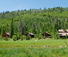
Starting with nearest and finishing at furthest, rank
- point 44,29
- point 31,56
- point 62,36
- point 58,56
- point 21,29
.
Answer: point 31,56 < point 58,56 < point 62,36 < point 21,29 < point 44,29

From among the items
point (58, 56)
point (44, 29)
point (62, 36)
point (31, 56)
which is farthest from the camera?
point (44, 29)

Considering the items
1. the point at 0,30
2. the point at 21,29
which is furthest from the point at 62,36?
the point at 0,30

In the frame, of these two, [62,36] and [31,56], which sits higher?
[31,56]

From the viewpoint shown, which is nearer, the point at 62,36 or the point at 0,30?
the point at 62,36

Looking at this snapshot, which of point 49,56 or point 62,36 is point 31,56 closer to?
point 49,56

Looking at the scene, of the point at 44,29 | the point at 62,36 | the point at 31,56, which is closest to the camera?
the point at 31,56

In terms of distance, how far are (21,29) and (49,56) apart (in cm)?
7684

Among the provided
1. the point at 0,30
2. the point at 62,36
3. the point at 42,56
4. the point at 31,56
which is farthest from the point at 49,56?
the point at 0,30

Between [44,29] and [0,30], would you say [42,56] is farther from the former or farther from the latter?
[0,30]

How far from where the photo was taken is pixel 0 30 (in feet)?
325

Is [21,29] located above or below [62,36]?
above

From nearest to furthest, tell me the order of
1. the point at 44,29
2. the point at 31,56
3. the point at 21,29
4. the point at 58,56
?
the point at 31,56 → the point at 58,56 → the point at 21,29 → the point at 44,29

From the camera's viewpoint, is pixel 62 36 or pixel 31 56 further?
pixel 62 36

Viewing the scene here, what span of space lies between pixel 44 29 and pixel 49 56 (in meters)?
83.1
